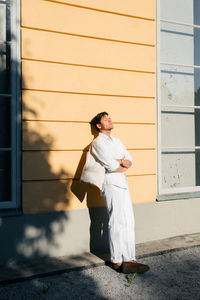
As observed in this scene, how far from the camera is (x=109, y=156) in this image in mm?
3598

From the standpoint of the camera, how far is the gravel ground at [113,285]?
3.01 metres

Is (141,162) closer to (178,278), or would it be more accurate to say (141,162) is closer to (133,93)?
(133,93)

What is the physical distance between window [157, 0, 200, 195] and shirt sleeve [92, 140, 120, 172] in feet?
4.16

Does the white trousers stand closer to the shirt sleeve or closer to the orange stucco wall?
the shirt sleeve

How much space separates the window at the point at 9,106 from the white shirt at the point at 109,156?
35.7 inches

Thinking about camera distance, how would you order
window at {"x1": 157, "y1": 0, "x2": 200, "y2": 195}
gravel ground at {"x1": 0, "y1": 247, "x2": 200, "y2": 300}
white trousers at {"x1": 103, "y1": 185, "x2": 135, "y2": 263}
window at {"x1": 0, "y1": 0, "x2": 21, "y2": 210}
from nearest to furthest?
gravel ground at {"x1": 0, "y1": 247, "x2": 200, "y2": 300}, white trousers at {"x1": 103, "y1": 185, "x2": 135, "y2": 263}, window at {"x1": 0, "y1": 0, "x2": 21, "y2": 210}, window at {"x1": 157, "y1": 0, "x2": 200, "y2": 195}

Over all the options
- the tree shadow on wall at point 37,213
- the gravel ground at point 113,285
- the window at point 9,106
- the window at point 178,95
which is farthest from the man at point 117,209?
the window at point 178,95

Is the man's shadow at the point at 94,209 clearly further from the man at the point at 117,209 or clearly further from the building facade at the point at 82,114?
the man at the point at 117,209

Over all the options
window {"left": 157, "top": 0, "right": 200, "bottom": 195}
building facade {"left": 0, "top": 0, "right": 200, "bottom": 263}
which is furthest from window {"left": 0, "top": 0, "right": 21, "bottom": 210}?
window {"left": 157, "top": 0, "right": 200, "bottom": 195}

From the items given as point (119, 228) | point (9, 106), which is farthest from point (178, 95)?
point (9, 106)

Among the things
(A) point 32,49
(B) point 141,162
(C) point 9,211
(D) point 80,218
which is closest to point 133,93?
(B) point 141,162

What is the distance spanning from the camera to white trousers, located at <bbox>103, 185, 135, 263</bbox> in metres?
3.60

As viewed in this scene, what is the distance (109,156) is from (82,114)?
0.79 meters

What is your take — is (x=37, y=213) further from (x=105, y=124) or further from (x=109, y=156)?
(x=105, y=124)
